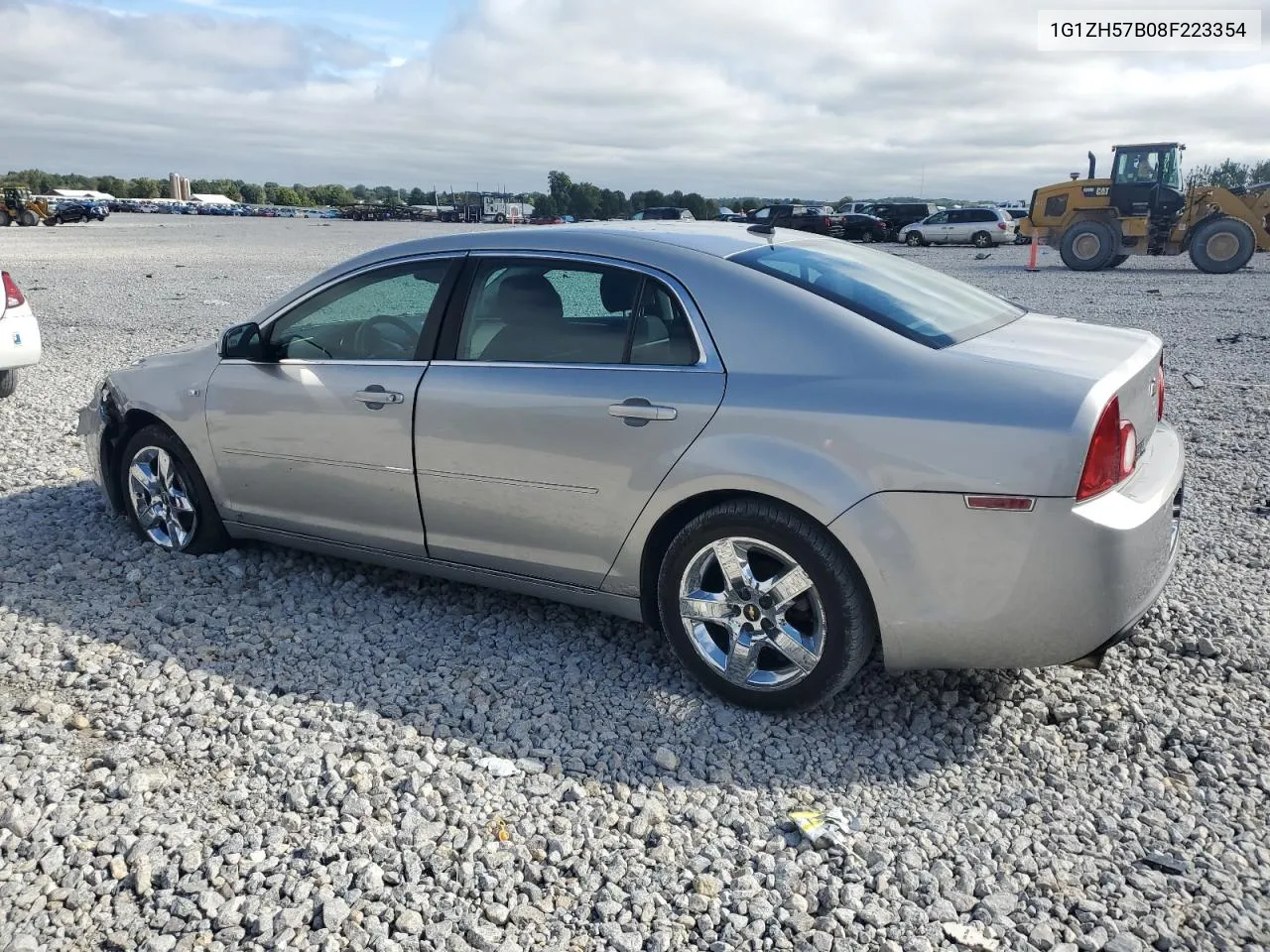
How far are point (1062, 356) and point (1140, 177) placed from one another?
23801 millimetres

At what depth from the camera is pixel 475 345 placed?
4.11 metres

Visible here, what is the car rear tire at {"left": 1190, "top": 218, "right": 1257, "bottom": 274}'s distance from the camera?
73.5 feet

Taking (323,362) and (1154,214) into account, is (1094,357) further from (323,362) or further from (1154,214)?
(1154,214)

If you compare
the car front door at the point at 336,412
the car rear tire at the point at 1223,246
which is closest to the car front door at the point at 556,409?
the car front door at the point at 336,412

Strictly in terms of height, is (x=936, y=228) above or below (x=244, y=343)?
above

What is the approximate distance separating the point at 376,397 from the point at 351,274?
65 cm

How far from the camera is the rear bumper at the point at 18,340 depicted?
846cm

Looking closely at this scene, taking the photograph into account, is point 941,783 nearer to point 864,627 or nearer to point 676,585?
point 864,627

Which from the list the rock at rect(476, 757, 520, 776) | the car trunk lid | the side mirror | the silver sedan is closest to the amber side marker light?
the silver sedan

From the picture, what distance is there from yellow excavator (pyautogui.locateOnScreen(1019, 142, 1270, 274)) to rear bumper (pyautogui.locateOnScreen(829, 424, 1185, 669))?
74.7 ft

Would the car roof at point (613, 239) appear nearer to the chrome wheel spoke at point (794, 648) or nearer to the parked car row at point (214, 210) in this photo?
the chrome wheel spoke at point (794, 648)

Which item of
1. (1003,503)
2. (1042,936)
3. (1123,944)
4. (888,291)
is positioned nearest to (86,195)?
(888,291)

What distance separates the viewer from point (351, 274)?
4516mm

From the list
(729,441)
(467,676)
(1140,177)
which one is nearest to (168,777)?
(467,676)
